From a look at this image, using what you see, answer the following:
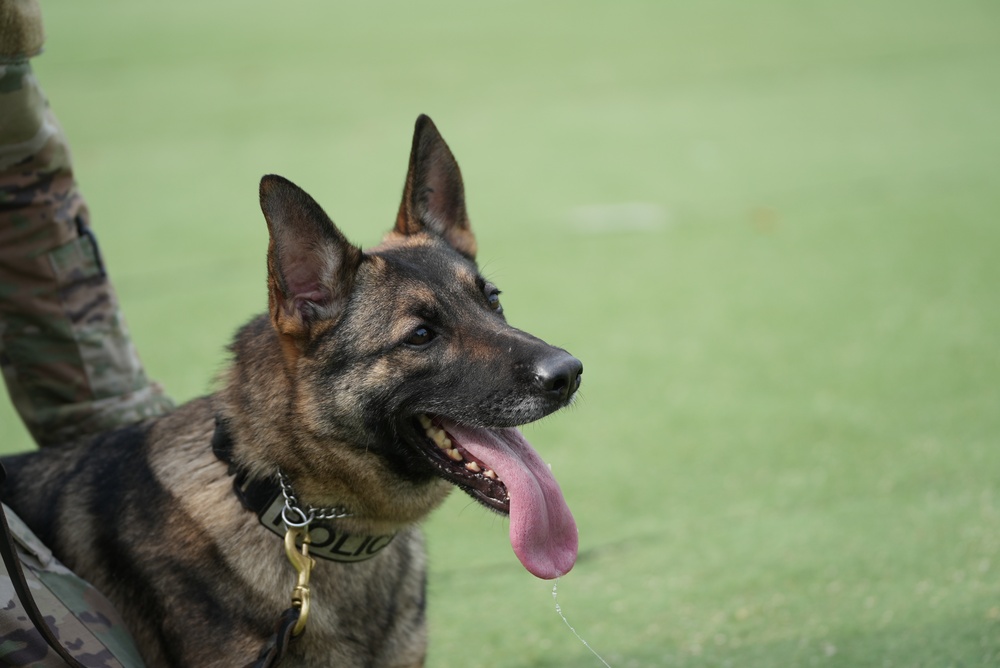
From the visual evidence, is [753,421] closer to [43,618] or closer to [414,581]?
[414,581]


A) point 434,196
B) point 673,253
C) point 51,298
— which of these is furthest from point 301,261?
point 673,253

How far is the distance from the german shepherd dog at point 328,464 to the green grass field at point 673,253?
354mm

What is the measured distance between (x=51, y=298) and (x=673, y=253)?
15.4ft

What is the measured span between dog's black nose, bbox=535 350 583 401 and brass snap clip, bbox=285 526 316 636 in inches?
26.7

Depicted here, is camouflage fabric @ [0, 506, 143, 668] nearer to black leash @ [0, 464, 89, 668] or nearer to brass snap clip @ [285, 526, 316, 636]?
black leash @ [0, 464, 89, 668]

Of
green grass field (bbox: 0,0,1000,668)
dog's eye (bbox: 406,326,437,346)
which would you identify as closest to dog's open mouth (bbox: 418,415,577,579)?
dog's eye (bbox: 406,326,437,346)

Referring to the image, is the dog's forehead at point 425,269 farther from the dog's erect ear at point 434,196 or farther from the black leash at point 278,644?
the black leash at point 278,644

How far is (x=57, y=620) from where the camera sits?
94.2 inches

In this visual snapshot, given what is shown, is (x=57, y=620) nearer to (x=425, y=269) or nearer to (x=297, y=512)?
(x=297, y=512)

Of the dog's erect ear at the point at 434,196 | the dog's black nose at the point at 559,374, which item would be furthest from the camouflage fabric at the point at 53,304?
the dog's black nose at the point at 559,374

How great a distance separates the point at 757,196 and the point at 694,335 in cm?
262

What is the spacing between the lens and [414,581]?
2834 millimetres

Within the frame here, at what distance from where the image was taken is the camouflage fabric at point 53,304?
10.2 feet

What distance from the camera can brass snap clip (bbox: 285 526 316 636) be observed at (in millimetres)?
2438
